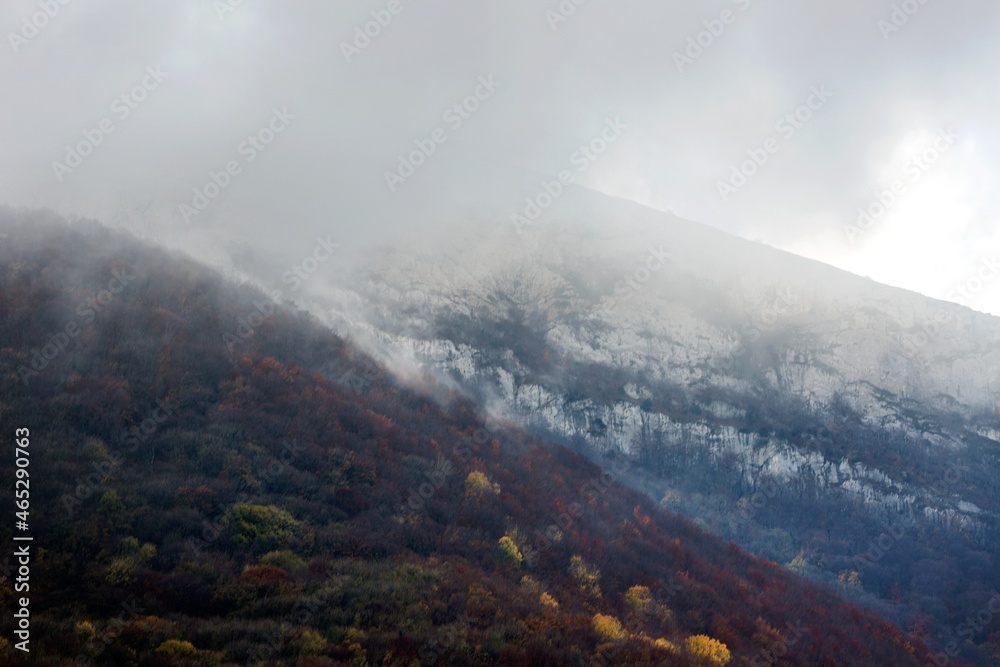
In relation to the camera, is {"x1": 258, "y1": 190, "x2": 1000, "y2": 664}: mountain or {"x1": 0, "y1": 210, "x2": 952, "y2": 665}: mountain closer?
{"x1": 0, "y1": 210, "x2": 952, "y2": 665}: mountain

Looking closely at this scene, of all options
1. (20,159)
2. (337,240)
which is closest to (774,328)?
(337,240)

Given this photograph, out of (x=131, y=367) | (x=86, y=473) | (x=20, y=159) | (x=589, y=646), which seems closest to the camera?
(x=589, y=646)

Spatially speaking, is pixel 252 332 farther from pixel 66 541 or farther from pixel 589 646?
pixel 589 646

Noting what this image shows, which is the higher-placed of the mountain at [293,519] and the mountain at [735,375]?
the mountain at [735,375]

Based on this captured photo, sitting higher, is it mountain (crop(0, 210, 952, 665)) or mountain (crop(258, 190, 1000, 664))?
mountain (crop(258, 190, 1000, 664))

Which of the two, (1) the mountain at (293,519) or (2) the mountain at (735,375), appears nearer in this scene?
(1) the mountain at (293,519)
